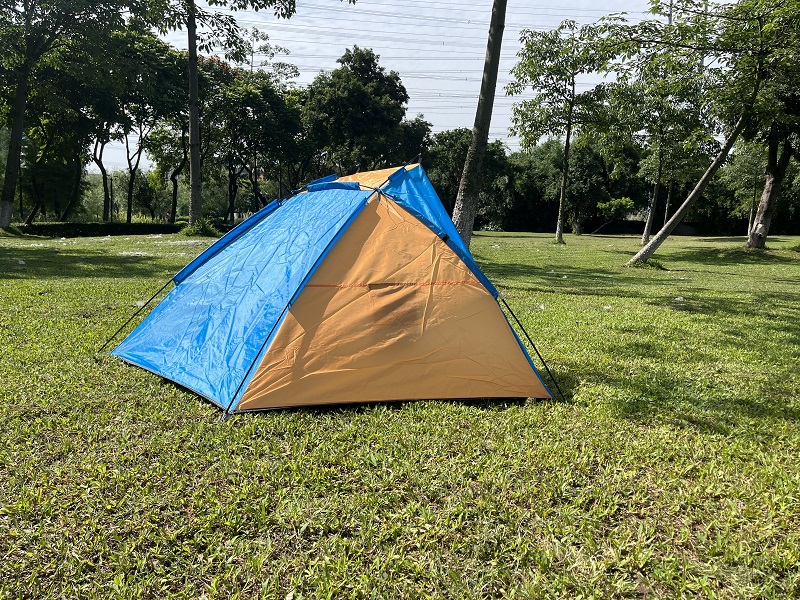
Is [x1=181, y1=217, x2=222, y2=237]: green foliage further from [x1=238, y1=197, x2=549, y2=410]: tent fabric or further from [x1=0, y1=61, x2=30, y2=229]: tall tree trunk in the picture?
[x1=238, y1=197, x2=549, y2=410]: tent fabric

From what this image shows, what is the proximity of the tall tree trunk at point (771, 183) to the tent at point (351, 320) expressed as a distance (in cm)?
1874

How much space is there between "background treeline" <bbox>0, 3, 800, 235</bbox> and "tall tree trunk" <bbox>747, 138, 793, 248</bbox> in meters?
0.55

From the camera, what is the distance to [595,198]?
35.4 meters

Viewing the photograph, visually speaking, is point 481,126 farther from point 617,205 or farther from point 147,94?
point 617,205

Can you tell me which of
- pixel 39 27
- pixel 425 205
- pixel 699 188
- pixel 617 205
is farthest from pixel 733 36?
pixel 617 205

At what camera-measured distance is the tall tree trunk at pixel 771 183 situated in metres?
17.6

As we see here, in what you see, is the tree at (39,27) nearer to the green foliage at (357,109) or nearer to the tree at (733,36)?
the tree at (733,36)

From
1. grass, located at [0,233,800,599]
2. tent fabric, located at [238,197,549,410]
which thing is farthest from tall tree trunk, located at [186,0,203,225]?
tent fabric, located at [238,197,549,410]

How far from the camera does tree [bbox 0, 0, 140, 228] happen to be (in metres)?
13.8

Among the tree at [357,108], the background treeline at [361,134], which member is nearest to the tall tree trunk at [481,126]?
the background treeline at [361,134]

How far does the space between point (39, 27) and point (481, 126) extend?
1348 centimetres

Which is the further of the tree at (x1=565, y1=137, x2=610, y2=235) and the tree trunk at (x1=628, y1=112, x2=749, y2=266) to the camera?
the tree at (x1=565, y1=137, x2=610, y2=235)

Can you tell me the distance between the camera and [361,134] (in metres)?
31.0

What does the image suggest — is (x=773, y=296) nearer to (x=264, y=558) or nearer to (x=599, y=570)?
(x=599, y=570)
